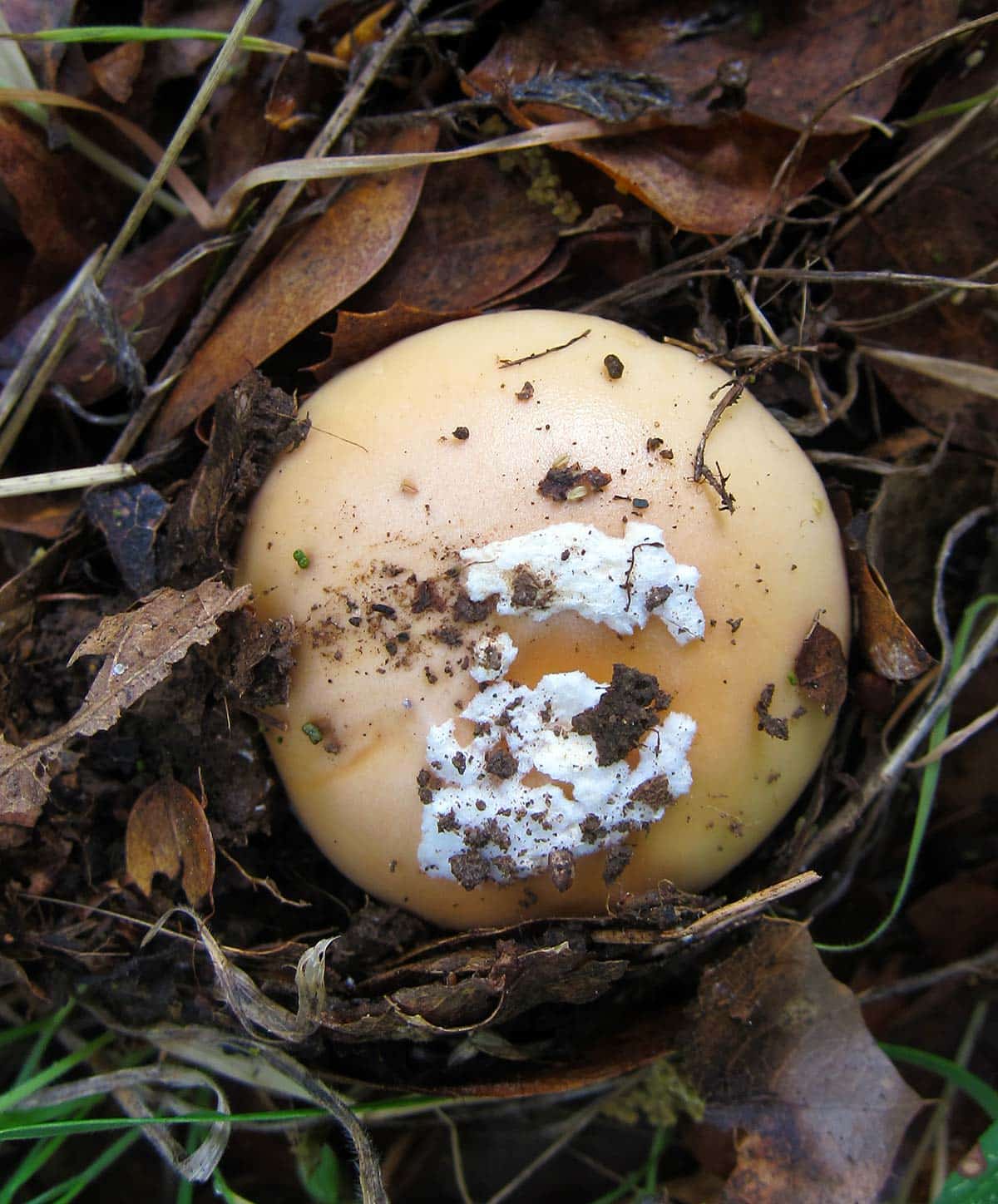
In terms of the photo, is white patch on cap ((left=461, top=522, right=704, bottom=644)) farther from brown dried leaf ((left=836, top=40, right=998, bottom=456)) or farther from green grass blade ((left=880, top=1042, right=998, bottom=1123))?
green grass blade ((left=880, top=1042, right=998, bottom=1123))

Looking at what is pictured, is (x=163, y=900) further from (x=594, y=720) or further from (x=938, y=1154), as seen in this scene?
(x=938, y=1154)

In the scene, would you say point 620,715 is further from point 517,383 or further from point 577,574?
point 517,383

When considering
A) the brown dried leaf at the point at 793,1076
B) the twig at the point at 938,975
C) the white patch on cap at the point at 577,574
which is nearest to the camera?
the white patch on cap at the point at 577,574

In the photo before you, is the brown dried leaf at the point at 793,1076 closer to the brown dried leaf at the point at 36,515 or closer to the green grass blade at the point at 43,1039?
the green grass blade at the point at 43,1039

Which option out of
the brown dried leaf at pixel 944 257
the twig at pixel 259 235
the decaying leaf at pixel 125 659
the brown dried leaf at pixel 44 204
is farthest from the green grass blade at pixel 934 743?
the brown dried leaf at pixel 44 204

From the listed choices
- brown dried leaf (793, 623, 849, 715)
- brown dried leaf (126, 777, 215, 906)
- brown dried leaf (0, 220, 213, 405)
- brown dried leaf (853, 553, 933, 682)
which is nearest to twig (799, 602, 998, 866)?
brown dried leaf (853, 553, 933, 682)

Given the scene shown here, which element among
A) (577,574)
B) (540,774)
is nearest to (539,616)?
(577,574)

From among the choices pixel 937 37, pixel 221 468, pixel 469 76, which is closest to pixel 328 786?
pixel 221 468
